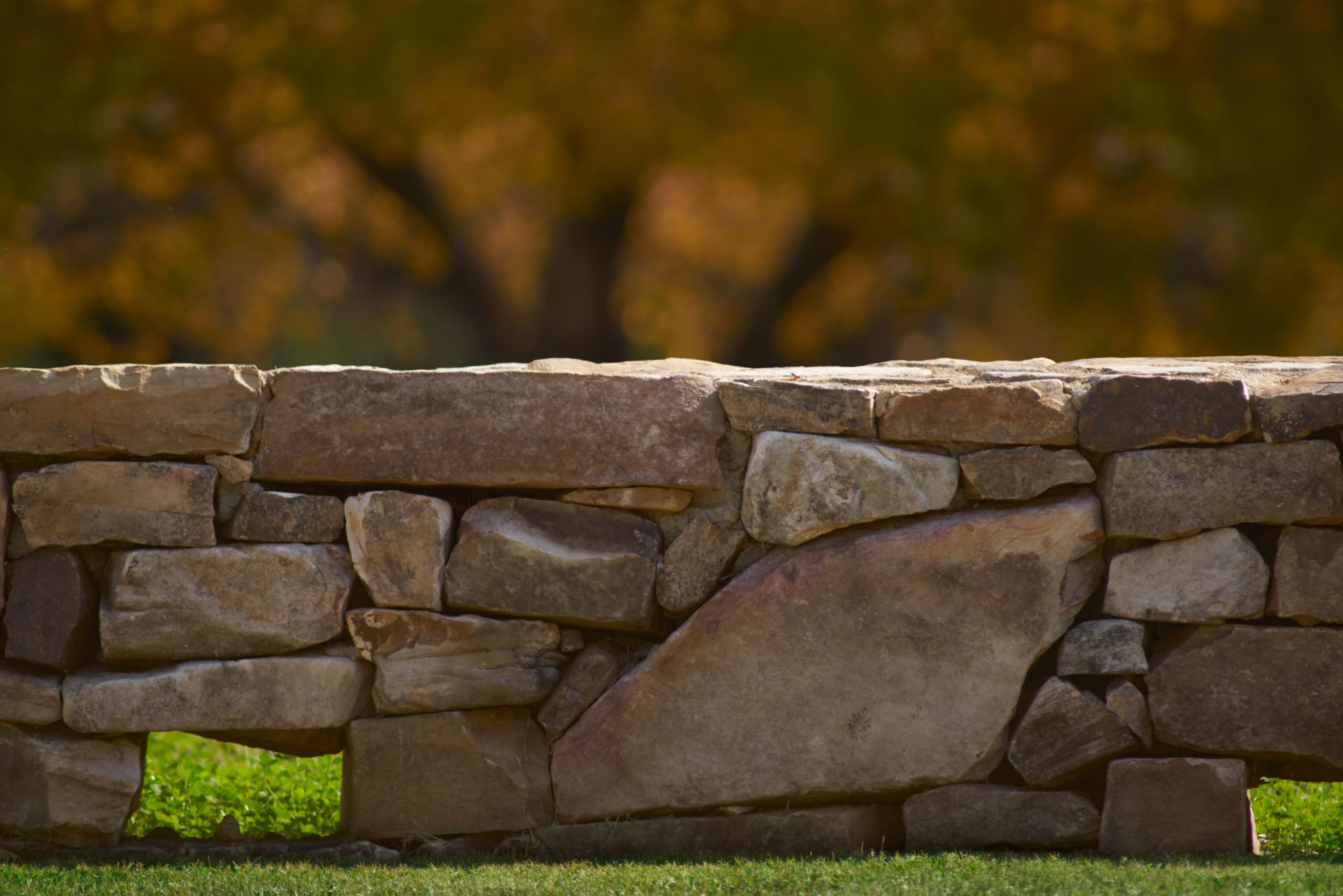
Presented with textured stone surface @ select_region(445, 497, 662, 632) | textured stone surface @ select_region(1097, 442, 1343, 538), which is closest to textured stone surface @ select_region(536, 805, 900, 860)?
textured stone surface @ select_region(445, 497, 662, 632)

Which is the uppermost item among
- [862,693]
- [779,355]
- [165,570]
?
[779,355]

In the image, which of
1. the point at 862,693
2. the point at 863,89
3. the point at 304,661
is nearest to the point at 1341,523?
the point at 862,693

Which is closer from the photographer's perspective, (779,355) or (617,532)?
(617,532)

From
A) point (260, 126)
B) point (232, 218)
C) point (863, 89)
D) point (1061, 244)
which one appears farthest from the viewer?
point (232, 218)

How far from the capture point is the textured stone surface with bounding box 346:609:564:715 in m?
3.15

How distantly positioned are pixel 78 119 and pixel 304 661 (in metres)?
6.36

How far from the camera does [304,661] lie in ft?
10.4

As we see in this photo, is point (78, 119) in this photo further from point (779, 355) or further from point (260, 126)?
point (779, 355)

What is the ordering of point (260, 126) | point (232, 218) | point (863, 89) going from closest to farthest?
point (863, 89), point (260, 126), point (232, 218)

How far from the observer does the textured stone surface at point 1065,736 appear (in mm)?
3018

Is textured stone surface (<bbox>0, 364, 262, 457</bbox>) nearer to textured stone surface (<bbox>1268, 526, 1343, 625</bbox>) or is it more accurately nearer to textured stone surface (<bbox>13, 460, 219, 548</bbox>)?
textured stone surface (<bbox>13, 460, 219, 548</bbox>)

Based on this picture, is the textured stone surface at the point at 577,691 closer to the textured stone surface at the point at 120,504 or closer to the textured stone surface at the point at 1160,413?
the textured stone surface at the point at 120,504

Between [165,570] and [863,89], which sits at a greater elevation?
[863,89]

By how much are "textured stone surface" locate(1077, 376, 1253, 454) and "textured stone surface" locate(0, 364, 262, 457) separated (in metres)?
2.22
